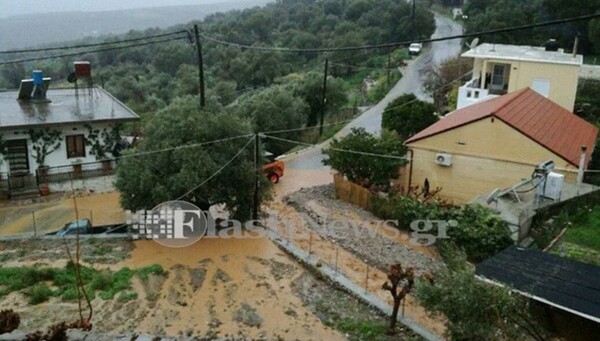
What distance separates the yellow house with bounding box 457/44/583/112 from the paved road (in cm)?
654

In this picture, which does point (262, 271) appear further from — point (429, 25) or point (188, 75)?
point (429, 25)

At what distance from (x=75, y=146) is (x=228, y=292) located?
13.3 m

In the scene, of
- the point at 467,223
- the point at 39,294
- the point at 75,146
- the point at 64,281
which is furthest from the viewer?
the point at 75,146

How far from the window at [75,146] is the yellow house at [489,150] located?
14.0 metres

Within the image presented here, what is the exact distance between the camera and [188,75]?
48.0 m

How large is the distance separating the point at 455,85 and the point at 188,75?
22285mm

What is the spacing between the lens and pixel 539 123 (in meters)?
22.1

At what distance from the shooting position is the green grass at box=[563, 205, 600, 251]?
51.0 ft

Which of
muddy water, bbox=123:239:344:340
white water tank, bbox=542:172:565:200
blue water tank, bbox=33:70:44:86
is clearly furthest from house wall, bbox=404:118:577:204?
blue water tank, bbox=33:70:44:86

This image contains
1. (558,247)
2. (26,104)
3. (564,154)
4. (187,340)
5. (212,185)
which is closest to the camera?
(187,340)

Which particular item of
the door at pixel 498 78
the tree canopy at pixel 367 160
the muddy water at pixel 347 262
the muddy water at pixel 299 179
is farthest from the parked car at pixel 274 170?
the door at pixel 498 78

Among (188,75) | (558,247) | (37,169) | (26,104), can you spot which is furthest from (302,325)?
(188,75)

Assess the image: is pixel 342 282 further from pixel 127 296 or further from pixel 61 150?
pixel 61 150

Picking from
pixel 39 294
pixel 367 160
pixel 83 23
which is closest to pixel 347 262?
pixel 367 160
